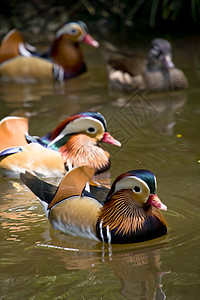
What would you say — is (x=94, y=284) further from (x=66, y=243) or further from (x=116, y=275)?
(x=66, y=243)

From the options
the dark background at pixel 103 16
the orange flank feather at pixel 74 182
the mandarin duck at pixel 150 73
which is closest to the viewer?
the orange flank feather at pixel 74 182

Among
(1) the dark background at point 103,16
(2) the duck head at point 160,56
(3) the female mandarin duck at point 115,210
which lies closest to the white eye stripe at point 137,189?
(3) the female mandarin duck at point 115,210

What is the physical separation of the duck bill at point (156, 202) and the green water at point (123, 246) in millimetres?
259

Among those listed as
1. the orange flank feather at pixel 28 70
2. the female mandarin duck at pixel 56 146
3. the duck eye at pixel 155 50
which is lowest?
the orange flank feather at pixel 28 70

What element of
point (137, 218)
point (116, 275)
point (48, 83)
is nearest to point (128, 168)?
point (137, 218)

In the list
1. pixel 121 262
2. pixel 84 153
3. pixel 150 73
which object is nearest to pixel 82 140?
pixel 84 153

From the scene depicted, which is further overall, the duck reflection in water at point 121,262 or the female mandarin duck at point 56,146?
the female mandarin duck at point 56,146

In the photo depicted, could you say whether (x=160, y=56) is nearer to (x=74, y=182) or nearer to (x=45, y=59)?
(x=45, y=59)

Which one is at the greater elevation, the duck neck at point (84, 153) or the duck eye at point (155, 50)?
the duck eye at point (155, 50)

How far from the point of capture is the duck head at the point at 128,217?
13.7 feet

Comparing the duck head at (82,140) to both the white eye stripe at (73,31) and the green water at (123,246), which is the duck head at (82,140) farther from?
the white eye stripe at (73,31)

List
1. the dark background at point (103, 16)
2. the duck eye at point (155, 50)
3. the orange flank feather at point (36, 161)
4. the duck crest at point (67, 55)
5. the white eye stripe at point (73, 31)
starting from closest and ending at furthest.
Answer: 1. the orange flank feather at point (36, 161)
2. the duck eye at point (155, 50)
3. the duck crest at point (67, 55)
4. the white eye stripe at point (73, 31)
5. the dark background at point (103, 16)

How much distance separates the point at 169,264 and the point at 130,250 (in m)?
0.30

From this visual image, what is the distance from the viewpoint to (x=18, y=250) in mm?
4176
